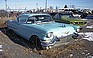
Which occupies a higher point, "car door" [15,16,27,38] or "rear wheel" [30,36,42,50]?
"car door" [15,16,27,38]

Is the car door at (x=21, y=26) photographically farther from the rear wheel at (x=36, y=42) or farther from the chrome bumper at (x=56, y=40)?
the chrome bumper at (x=56, y=40)

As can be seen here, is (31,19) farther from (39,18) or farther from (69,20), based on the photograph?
(69,20)

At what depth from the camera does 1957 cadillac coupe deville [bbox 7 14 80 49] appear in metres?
7.26

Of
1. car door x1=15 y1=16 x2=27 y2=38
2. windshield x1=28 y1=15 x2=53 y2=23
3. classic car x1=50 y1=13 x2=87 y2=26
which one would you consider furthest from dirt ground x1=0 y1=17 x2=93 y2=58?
classic car x1=50 y1=13 x2=87 y2=26

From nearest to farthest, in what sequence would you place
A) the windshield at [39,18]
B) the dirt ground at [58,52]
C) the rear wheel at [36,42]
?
the dirt ground at [58,52]
the rear wheel at [36,42]
the windshield at [39,18]

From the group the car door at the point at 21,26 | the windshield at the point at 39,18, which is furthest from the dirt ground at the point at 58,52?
the windshield at the point at 39,18

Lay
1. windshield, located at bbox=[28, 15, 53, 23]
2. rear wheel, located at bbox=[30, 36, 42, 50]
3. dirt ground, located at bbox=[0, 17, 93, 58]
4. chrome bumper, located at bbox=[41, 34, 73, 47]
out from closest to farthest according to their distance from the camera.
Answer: dirt ground, located at bbox=[0, 17, 93, 58]
chrome bumper, located at bbox=[41, 34, 73, 47]
rear wheel, located at bbox=[30, 36, 42, 50]
windshield, located at bbox=[28, 15, 53, 23]

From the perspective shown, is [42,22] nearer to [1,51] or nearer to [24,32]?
[24,32]

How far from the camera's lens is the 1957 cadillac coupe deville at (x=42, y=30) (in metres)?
7.26

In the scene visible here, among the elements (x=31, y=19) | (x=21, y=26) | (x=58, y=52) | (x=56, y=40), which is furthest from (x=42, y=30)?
(x=21, y=26)

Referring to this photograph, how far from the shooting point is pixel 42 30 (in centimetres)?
740

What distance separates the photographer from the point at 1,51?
673 cm

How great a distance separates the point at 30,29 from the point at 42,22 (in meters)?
0.89

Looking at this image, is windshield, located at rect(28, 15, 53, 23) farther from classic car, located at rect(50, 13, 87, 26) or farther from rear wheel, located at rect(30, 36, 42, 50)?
classic car, located at rect(50, 13, 87, 26)
